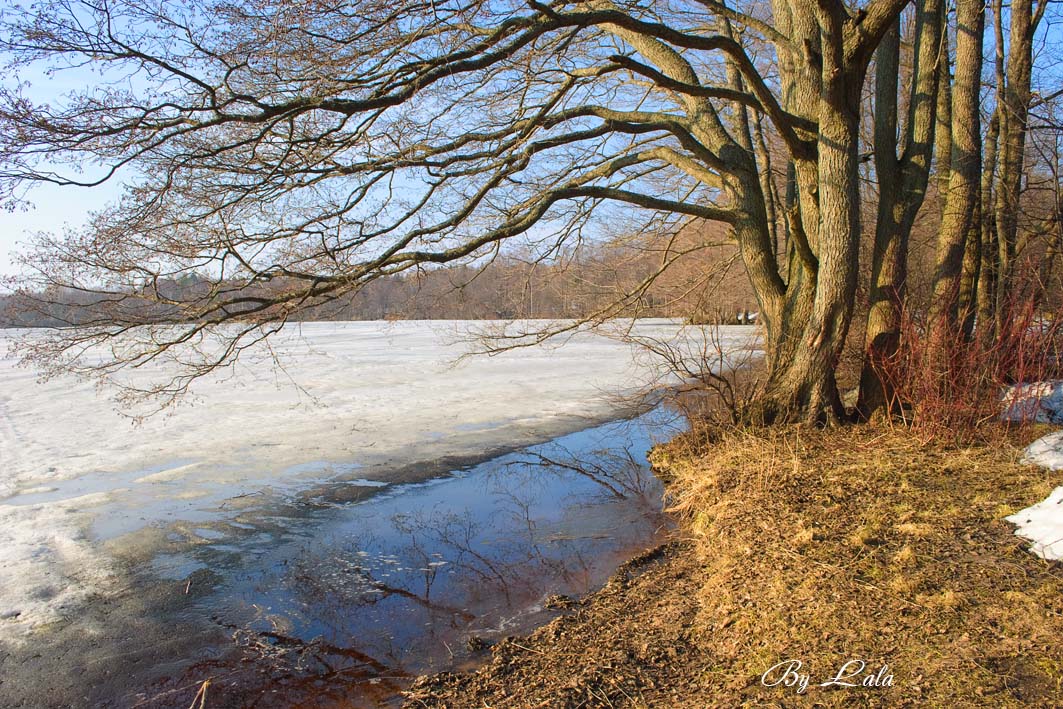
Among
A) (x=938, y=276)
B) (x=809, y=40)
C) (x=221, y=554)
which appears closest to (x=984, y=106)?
(x=938, y=276)

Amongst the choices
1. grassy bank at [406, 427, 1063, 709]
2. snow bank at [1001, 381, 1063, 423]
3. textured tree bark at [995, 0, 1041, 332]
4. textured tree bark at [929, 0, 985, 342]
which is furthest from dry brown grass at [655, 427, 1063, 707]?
textured tree bark at [995, 0, 1041, 332]

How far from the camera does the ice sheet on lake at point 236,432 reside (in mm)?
6961

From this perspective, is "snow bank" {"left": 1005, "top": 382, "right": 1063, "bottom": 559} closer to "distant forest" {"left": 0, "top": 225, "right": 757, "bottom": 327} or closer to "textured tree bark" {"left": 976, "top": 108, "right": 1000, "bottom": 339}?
"textured tree bark" {"left": 976, "top": 108, "right": 1000, "bottom": 339}

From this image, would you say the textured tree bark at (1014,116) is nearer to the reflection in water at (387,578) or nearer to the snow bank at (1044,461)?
the snow bank at (1044,461)

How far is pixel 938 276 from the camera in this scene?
936 centimetres

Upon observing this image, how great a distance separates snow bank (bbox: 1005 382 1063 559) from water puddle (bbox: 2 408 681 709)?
3205mm

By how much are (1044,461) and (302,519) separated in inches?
295

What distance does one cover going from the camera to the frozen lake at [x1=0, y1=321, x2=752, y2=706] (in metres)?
5.33

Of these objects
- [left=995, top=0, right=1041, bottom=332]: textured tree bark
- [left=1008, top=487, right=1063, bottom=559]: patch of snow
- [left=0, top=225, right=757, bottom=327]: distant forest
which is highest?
[left=995, top=0, right=1041, bottom=332]: textured tree bark

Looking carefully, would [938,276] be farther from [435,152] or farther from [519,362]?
[519,362]

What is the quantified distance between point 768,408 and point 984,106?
957cm

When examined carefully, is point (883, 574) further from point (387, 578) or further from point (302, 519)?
point (302, 519)
